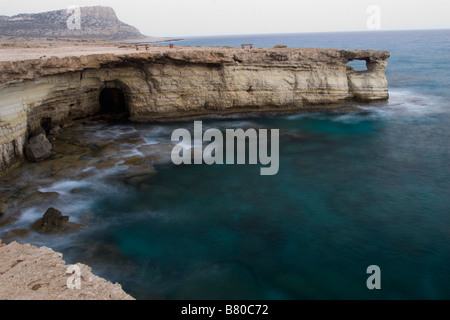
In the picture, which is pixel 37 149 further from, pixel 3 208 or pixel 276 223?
pixel 276 223

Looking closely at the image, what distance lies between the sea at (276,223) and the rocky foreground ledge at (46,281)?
1620 millimetres

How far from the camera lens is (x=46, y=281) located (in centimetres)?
943

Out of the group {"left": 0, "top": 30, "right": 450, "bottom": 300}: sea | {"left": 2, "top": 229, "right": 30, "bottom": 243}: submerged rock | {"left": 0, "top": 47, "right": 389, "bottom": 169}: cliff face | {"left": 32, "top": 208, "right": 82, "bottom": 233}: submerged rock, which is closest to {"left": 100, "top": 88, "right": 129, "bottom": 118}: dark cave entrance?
{"left": 0, "top": 47, "right": 389, "bottom": 169}: cliff face

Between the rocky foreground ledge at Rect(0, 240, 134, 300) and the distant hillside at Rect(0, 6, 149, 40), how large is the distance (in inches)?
3861

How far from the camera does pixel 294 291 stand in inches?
438

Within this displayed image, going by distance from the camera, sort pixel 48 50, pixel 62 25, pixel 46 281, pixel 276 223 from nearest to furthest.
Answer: pixel 46 281 → pixel 276 223 → pixel 48 50 → pixel 62 25

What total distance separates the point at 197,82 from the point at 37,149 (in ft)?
42.5

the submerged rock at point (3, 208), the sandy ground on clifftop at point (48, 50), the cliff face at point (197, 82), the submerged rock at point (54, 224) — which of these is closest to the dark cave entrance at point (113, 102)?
the cliff face at point (197, 82)

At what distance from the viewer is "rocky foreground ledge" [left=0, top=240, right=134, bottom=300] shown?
29.2 ft

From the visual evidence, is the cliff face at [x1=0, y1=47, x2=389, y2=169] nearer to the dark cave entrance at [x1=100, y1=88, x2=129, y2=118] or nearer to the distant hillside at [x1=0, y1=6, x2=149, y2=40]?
the dark cave entrance at [x1=100, y1=88, x2=129, y2=118]

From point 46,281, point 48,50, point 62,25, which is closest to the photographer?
point 46,281

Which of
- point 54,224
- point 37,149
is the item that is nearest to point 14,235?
point 54,224

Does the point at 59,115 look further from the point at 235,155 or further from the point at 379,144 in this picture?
the point at 379,144
